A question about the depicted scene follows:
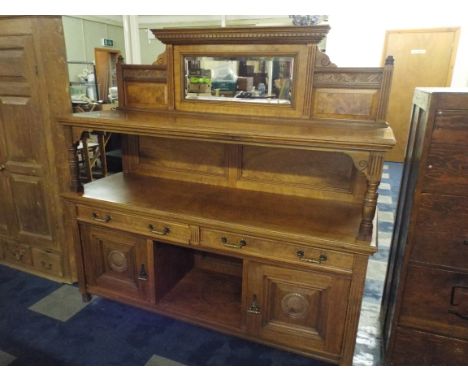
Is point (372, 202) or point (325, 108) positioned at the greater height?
point (325, 108)

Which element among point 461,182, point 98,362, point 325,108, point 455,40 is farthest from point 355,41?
point 98,362

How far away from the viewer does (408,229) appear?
149cm

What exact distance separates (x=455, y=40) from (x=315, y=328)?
5.22 metres

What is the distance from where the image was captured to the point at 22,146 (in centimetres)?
222

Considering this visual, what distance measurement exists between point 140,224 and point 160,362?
0.71 metres

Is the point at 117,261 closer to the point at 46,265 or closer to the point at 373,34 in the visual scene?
the point at 46,265

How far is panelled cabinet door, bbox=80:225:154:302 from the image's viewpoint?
1.96 meters

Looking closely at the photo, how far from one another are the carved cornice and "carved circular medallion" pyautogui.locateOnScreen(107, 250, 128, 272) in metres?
1.23

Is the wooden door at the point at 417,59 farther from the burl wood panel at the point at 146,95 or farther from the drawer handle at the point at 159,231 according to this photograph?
the drawer handle at the point at 159,231

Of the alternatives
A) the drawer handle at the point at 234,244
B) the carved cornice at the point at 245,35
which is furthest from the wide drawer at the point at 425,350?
the carved cornice at the point at 245,35

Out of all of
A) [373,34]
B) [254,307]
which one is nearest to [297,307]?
[254,307]

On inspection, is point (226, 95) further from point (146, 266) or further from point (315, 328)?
point (315, 328)

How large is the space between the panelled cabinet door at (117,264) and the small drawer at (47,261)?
38 centimetres

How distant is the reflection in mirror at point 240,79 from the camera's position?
1.80 metres
